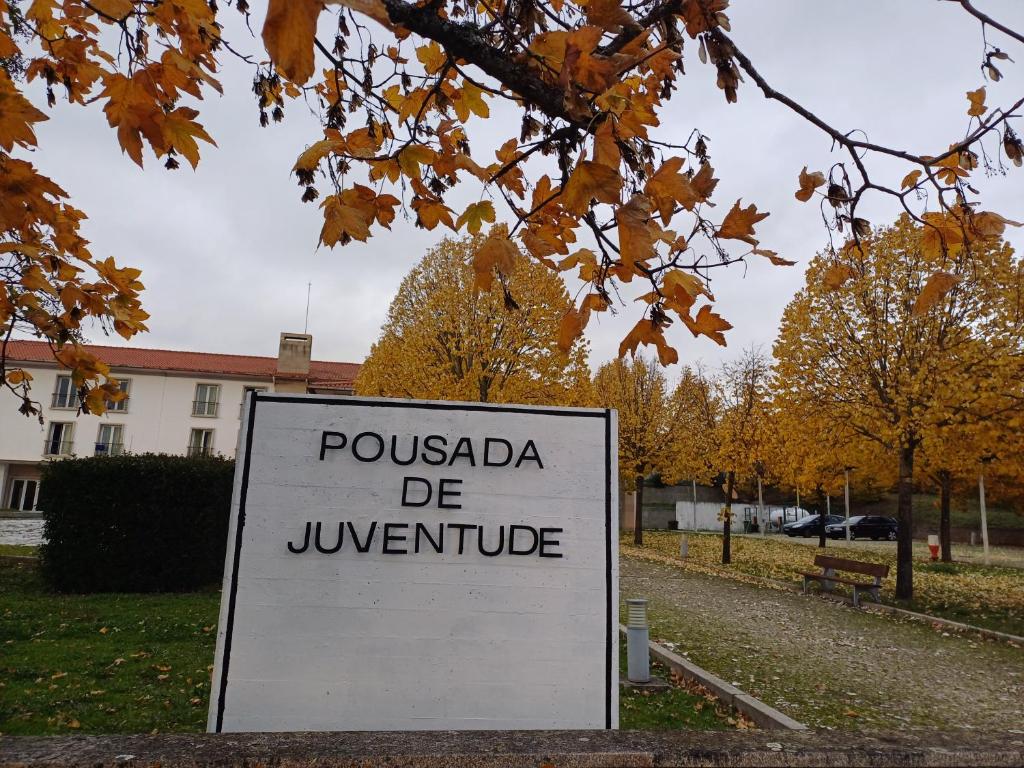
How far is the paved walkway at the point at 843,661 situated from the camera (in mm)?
5984

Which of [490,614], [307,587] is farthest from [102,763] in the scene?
[490,614]

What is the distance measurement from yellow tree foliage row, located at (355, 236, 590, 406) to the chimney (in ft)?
69.1

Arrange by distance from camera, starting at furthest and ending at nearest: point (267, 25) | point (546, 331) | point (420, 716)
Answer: point (546, 331) < point (420, 716) < point (267, 25)

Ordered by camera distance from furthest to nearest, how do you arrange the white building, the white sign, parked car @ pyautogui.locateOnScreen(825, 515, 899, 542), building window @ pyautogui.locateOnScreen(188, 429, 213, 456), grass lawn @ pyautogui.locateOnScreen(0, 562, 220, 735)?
1. building window @ pyautogui.locateOnScreen(188, 429, 213, 456)
2. the white building
3. parked car @ pyautogui.locateOnScreen(825, 515, 899, 542)
4. grass lawn @ pyautogui.locateOnScreen(0, 562, 220, 735)
5. the white sign

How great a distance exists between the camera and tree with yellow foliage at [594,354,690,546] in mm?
26375

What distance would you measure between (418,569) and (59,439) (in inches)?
1758

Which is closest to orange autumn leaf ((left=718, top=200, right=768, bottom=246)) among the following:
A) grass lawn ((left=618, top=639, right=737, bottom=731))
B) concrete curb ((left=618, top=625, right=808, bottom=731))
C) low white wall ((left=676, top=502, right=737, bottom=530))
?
concrete curb ((left=618, top=625, right=808, bottom=731))

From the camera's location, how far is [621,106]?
6.79 feet

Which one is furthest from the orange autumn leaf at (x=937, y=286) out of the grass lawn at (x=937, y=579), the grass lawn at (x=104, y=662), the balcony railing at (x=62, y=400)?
the balcony railing at (x=62, y=400)

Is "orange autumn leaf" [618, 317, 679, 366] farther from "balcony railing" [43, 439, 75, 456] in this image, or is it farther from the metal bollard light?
"balcony railing" [43, 439, 75, 456]

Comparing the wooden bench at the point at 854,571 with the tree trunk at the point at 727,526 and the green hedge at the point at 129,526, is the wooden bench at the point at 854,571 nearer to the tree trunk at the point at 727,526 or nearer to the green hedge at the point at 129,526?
the tree trunk at the point at 727,526

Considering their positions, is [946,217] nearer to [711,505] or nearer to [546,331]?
[546,331]

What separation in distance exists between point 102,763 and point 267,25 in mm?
1719

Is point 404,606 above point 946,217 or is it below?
below
